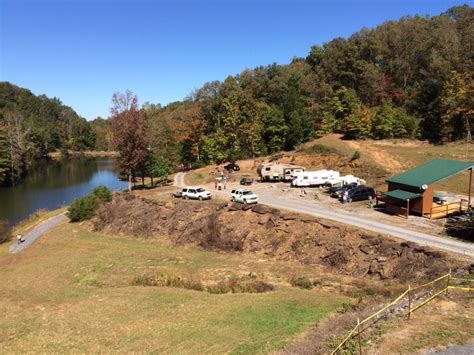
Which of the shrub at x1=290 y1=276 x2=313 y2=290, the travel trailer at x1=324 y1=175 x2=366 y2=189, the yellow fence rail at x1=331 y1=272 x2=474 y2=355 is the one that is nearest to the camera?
the yellow fence rail at x1=331 y1=272 x2=474 y2=355

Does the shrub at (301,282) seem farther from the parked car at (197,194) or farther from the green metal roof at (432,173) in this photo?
the parked car at (197,194)

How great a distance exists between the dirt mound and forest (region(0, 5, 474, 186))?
1410 centimetres

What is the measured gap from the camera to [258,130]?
249 ft

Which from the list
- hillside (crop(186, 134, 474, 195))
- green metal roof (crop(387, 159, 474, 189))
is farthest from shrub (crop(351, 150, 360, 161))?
green metal roof (crop(387, 159, 474, 189))

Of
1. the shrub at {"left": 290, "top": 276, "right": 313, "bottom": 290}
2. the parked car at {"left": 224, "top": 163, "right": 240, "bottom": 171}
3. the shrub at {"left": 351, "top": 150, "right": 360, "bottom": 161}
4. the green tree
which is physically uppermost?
the green tree

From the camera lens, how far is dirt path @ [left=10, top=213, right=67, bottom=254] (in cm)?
3996

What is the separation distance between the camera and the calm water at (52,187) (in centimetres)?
6453

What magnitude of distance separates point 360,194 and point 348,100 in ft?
150

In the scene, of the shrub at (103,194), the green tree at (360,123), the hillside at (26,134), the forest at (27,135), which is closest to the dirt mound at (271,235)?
the shrub at (103,194)

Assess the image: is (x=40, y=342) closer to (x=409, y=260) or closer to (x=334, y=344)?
(x=334, y=344)

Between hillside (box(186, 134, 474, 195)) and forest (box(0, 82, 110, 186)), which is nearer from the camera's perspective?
hillside (box(186, 134, 474, 195))

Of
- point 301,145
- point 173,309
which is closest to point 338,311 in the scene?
point 173,309

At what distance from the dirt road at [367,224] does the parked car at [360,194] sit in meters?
3.92

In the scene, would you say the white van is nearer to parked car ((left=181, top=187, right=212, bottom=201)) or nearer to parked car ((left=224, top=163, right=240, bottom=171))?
parked car ((left=181, top=187, right=212, bottom=201))
